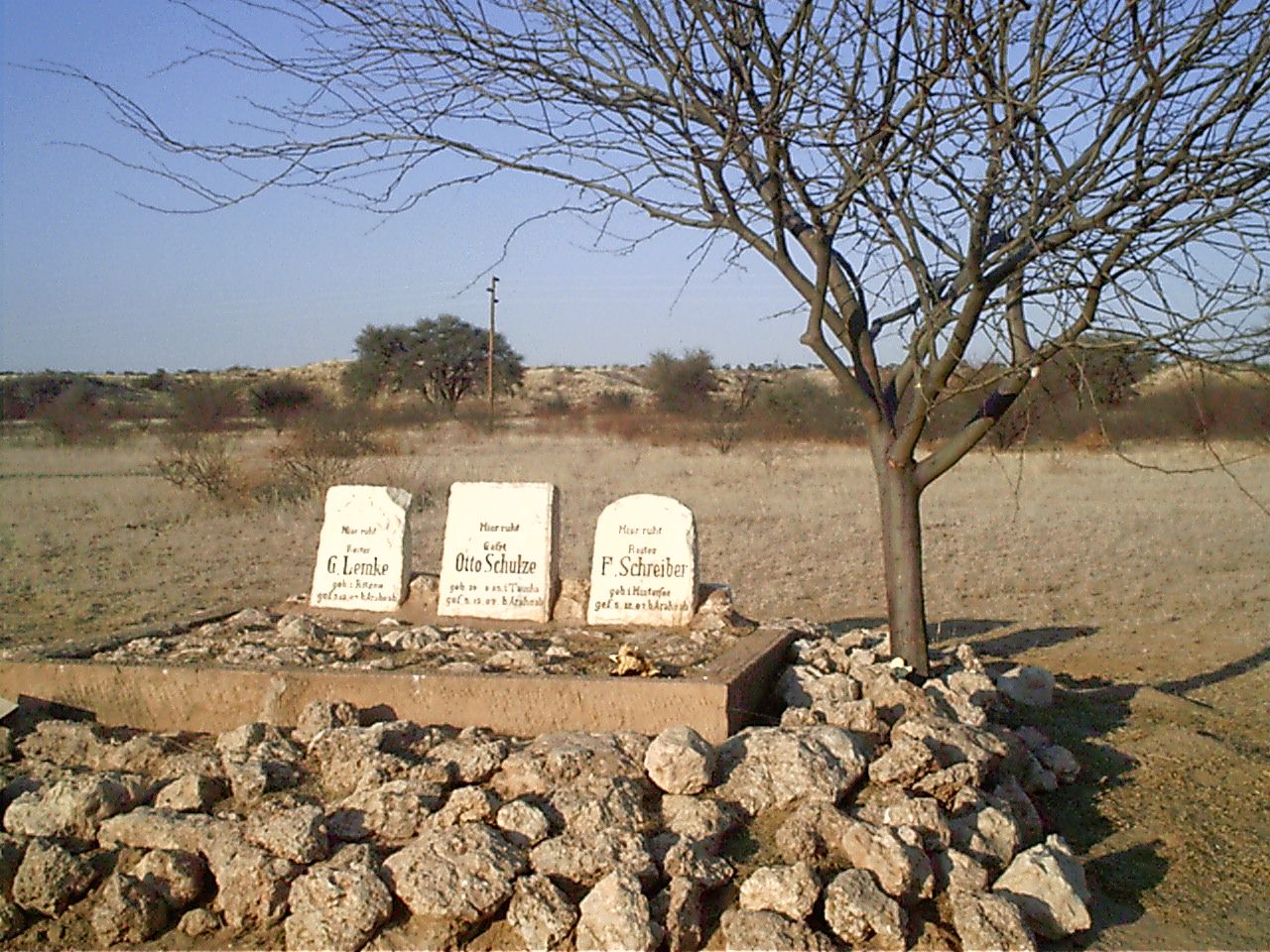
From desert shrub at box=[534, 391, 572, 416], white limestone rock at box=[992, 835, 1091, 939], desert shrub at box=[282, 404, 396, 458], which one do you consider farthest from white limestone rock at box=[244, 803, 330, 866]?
desert shrub at box=[534, 391, 572, 416]

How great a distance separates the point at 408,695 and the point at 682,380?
4033 cm

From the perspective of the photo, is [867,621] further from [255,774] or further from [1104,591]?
[255,774]

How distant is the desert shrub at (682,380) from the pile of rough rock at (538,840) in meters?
38.3

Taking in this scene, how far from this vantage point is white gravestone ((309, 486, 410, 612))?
23.7 ft

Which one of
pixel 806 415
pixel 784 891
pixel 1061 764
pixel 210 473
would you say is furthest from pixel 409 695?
pixel 806 415

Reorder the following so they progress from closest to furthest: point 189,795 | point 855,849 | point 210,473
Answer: point 855,849 → point 189,795 → point 210,473

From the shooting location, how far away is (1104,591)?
1129 centimetres

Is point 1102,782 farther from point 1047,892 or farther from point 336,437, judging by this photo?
point 336,437

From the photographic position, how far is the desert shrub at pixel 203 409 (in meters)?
28.5

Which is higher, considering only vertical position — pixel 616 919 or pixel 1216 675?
pixel 616 919

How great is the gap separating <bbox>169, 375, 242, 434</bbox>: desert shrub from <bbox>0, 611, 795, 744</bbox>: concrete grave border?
22.2 m

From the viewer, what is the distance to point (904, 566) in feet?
19.7

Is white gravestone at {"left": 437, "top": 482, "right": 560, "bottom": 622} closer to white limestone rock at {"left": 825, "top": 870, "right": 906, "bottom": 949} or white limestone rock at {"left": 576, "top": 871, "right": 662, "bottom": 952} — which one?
white limestone rock at {"left": 576, "top": 871, "right": 662, "bottom": 952}

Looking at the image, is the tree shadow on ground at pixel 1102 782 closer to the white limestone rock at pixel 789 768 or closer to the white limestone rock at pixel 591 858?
the white limestone rock at pixel 789 768
